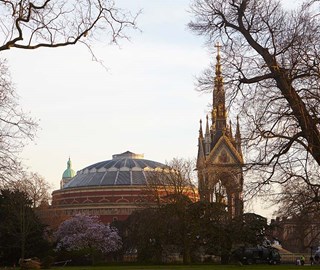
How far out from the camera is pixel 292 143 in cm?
1833

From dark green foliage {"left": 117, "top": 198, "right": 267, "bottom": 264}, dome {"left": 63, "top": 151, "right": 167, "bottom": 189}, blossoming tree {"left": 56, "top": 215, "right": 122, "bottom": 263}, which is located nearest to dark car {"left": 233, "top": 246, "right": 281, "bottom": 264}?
dark green foliage {"left": 117, "top": 198, "right": 267, "bottom": 264}

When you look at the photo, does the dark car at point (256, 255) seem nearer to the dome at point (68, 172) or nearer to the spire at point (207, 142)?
the spire at point (207, 142)

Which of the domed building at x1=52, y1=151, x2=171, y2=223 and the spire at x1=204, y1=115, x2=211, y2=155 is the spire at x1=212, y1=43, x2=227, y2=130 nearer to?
the domed building at x1=52, y1=151, x2=171, y2=223

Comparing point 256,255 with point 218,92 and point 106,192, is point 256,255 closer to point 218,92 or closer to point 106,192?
point 218,92

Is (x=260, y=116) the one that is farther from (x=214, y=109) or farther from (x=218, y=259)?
(x=218, y=259)

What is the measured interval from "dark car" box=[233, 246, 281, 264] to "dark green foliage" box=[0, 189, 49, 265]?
13286mm

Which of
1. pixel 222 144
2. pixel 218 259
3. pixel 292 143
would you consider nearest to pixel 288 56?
pixel 292 143

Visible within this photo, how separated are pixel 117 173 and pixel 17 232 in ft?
195

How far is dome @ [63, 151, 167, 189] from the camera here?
329 feet

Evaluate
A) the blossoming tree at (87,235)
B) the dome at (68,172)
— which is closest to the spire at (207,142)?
the blossoming tree at (87,235)

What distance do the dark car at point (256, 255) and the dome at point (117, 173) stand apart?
165ft

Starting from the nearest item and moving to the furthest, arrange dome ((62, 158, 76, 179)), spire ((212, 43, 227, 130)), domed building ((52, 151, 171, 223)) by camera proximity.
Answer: spire ((212, 43, 227, 130)) < domed building ((52, 151, 171, 223)) < dome ((62, 158, 76, 179))

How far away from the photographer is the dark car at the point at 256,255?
1767 inches

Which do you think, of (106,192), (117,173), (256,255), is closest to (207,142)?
(117,173)
